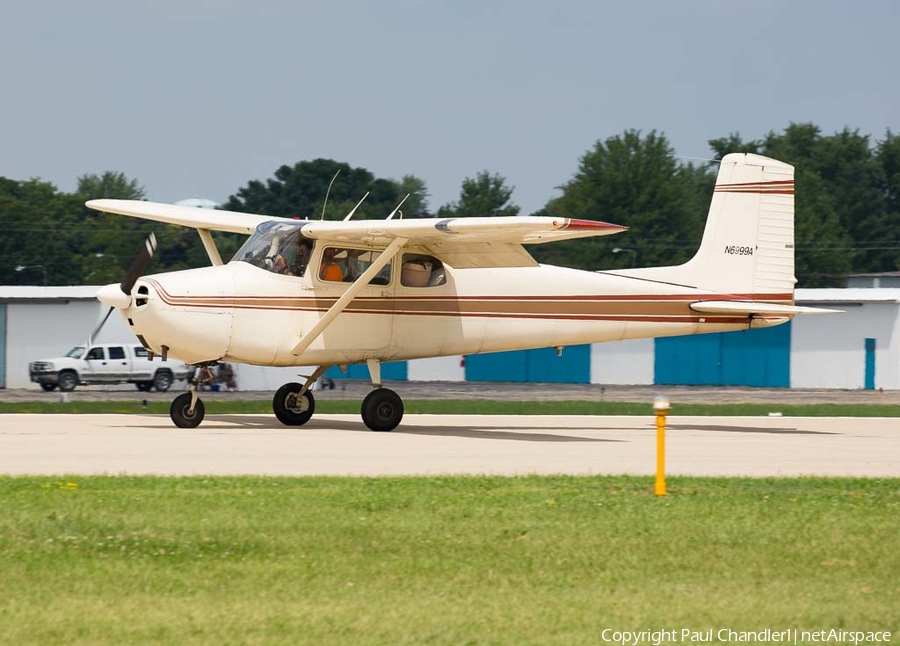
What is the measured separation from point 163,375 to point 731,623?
118 feet

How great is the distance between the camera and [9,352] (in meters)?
44.4

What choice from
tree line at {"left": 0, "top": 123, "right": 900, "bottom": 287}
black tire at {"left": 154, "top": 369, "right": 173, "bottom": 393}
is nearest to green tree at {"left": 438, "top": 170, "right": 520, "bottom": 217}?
tree line at {"left": 0, "top": 123, "right": 900, "bottom": 287}

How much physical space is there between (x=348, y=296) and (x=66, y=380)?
24.8m

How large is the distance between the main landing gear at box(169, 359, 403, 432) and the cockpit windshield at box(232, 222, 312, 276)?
172cm

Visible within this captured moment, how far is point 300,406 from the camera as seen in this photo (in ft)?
65.4

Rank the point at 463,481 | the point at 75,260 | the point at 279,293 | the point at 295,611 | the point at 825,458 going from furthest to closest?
1. the point at 75,260
2. the point at 279,293
3. the point at 825,458
4. the point at 463,481
5. the point at 295,611

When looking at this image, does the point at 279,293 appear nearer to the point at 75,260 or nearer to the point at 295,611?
the point at 295,611

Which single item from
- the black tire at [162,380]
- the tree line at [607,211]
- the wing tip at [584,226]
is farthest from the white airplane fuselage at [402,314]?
the tree line at [607,211]

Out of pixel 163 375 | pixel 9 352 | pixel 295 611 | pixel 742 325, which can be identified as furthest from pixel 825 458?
pixel 9 352

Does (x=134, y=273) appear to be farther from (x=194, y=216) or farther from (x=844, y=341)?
(x=844, y=341)

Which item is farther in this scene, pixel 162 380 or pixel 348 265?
pixel 162 380

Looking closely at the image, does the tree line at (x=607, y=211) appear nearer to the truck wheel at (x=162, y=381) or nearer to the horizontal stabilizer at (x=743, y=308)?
the truck wheel at (x=162, y=381)

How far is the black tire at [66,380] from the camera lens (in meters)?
40.5

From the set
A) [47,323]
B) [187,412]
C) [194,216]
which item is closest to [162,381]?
[47,323]
